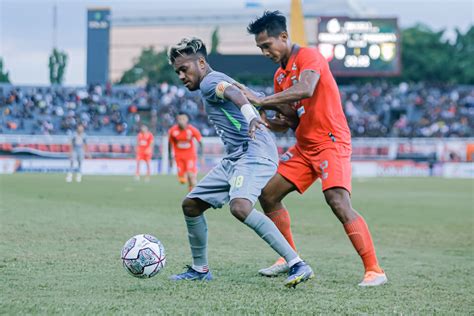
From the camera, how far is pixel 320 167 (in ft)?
22.9

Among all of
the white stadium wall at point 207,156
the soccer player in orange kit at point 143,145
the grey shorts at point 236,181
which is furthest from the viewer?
the white stadium wall at point 207,156

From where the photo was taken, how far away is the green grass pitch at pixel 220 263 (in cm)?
555

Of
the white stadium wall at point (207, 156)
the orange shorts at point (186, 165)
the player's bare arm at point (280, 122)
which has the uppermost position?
the player's bare arm at point (280, 122)

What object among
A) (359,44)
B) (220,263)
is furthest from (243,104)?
(359,44)

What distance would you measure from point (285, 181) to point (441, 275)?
196 centimetres

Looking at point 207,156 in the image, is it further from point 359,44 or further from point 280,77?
point 280,77

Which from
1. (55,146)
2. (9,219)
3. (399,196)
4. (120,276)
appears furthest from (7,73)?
(120,276)

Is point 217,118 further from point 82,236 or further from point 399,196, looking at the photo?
point 399,196

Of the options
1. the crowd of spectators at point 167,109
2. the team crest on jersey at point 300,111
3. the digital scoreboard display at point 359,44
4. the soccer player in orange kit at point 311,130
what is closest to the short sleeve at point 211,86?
the soccer player in orange kit at point 311,130

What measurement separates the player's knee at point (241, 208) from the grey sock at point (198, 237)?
22.7 inches

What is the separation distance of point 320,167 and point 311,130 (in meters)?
0.35

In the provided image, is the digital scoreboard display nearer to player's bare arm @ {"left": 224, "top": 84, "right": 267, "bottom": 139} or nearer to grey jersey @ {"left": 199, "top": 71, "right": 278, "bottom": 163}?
grey jersey @ {"left": 199, "top": 71, "right": 278, "bottom": 163}

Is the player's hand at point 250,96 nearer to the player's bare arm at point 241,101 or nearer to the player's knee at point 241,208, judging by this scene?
the player's bare arm at point 241,101

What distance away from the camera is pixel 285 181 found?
7230 millimetres
